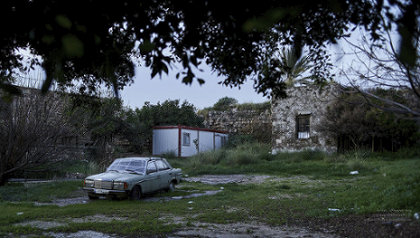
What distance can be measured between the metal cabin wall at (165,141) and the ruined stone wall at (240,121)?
546 centimetres

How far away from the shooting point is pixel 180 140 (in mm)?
26312

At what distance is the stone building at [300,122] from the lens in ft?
72.2

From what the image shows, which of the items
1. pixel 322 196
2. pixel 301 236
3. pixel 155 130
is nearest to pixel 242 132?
pixel 155 130

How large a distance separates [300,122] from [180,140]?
805cm

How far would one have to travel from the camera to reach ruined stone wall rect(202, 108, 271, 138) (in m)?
28.5

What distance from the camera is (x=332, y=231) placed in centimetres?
656

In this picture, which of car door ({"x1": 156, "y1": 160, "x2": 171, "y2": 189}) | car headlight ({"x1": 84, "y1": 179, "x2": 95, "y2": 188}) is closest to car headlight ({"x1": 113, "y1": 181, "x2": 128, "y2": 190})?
car headlight ({"x1": 84, "y1": 179, "x2": 95, "y2": 188})

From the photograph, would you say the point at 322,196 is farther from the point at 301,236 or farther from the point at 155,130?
the point at 155,130

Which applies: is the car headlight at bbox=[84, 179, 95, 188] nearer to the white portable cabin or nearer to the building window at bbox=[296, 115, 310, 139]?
the building window at bbox=[296, 115, 310, 139]

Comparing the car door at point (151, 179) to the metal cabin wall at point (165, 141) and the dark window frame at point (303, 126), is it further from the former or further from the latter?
the metal cabin wall at point (165, 141)

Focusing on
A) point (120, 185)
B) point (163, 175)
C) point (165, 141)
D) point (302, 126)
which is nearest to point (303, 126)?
point (302, 126)

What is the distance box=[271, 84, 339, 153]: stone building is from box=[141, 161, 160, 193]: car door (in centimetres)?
1171

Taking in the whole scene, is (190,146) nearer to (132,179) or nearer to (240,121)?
(240,121)

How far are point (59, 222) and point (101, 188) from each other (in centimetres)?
316
